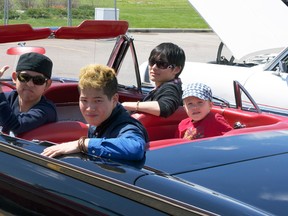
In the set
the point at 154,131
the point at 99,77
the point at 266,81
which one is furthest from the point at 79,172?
the point at 266,81

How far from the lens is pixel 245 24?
647 centimetres

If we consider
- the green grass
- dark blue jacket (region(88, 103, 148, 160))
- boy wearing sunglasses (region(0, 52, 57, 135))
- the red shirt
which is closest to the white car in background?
the red shirt

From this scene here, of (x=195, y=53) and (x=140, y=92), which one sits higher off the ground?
(x=140, y=92)

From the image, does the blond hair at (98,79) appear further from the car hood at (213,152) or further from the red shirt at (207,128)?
the red shirt at (207,128)

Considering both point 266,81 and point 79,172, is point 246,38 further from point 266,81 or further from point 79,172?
point 79,172

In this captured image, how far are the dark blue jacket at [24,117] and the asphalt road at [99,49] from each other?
630mm

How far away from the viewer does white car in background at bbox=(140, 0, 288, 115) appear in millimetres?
5977

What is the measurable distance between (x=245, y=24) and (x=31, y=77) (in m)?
3.71

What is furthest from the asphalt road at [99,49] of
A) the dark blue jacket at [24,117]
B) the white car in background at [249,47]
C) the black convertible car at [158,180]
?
the black convertible car at [158,180]

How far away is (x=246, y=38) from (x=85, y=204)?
14.6 ft

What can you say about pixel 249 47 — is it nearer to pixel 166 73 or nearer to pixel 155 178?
pixel 166 73

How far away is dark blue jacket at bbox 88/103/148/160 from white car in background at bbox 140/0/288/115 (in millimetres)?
3286

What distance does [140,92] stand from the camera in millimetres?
4539

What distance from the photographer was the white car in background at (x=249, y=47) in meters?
5.98
